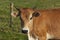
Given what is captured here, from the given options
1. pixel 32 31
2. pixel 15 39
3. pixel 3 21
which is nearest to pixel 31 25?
pixel 32 31

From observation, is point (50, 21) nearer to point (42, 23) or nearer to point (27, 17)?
point (42, 23)

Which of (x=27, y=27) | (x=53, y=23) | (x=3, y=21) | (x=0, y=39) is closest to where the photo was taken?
(x=27, y=27)

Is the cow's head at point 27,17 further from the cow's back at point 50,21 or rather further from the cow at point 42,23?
the cow's back at point 50,21

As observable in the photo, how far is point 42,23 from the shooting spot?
10570 millimetres

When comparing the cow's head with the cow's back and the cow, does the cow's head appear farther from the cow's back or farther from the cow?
the cow's back

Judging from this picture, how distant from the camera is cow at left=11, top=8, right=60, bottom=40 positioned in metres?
10.3

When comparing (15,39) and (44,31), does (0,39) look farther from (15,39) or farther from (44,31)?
(44,31)

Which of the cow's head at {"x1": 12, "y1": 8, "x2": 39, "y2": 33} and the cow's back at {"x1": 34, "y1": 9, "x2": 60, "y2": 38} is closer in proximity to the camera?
the cow's head at {"x1": 12, "y1": 8, "x2": 39, "y2": 33}

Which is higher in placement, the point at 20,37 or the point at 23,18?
the point at 23,18

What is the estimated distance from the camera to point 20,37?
12.3 m

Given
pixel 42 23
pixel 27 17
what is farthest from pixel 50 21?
pixel 27 17

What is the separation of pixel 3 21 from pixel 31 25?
553cm

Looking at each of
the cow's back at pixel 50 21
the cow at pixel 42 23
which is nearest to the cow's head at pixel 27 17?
the cow at pixel 42 23


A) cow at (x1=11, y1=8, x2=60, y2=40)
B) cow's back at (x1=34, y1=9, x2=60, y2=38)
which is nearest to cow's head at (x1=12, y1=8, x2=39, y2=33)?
A: cow at (x1=11, y1=8, x2=60, y2=40)
